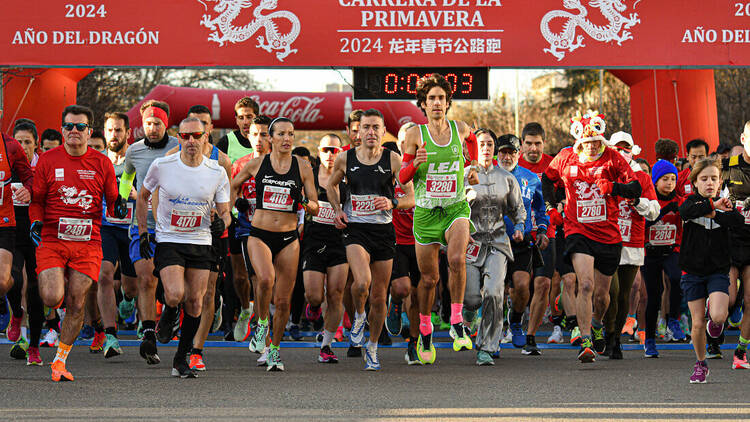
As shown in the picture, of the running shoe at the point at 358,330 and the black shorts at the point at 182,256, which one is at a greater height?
the black shorts at the point at 182,256

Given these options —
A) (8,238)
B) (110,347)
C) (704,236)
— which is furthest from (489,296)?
(8,238)

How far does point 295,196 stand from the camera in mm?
10703

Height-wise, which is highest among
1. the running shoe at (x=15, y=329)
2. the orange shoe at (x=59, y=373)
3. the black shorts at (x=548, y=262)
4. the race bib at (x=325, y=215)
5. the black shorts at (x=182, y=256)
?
the race bib at (x=325, y=215)

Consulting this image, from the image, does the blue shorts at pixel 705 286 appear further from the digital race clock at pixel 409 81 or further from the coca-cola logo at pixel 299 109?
the coca-cola logo at pixel 299 109

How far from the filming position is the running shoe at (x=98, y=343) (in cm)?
1202

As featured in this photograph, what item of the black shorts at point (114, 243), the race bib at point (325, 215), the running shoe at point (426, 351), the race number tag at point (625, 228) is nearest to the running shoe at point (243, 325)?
the black shorts at point (114, 243)

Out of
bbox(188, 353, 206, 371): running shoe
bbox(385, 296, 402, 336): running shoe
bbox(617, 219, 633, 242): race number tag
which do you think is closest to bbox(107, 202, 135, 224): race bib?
bbox(188, 353, 206, 371): running shoe

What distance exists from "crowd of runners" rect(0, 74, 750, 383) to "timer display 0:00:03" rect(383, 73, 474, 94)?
5129 mm

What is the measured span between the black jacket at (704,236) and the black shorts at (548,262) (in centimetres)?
284

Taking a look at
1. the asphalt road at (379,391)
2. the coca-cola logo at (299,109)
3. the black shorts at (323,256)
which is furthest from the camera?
the coca-cola logo at (299,109)

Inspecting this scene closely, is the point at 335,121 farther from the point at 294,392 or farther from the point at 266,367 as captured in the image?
the point at 294,392

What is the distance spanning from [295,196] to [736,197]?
4.19 m

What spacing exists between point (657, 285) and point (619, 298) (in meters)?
0.76

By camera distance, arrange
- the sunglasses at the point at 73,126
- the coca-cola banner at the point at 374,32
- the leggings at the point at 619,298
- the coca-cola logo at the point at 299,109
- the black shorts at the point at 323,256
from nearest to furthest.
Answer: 1. the sunglasses at the point at 73,126
2. the black shorts at the point at 323,256
3. the leggings at the point at 619,298
4. the coca-cola banner at the point at 374,32
5. the coca-cola logo at the point at 299,109
